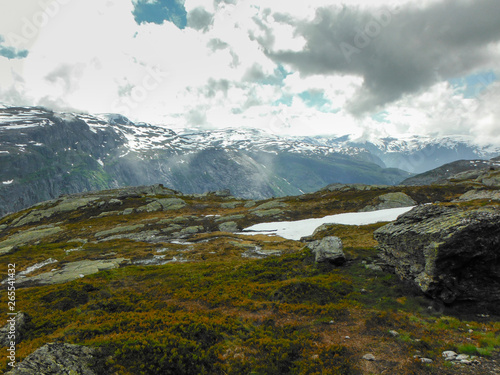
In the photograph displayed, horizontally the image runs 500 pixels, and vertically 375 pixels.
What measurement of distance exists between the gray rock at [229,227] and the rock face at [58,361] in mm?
50429

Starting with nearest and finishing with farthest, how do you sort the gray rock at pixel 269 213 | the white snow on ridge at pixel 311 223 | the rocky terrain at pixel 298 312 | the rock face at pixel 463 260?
1. the rocky terrain at pixel 298 312
2. the rock face at pixel 463 260
3. the white snow on ridge at pixel 311 223
4. the gray rock at pixel 269 213

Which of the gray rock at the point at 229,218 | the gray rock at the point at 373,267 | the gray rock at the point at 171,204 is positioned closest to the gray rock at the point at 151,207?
the gray rock at the point at 171,204

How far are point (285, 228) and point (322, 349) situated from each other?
4497 centimetres

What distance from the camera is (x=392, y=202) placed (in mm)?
59375

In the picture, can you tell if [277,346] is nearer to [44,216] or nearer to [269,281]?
[269,281]

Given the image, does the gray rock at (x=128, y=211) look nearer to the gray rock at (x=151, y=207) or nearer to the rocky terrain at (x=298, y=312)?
the gray rock at (x=151, y=207)

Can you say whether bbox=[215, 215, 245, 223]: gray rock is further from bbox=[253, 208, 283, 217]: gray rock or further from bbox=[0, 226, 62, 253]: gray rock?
bbox=[0, 226, 62, 253]: gray rock

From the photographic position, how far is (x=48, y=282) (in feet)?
94.8

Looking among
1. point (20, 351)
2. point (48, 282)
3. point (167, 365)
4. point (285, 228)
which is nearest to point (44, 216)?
point (48, 282)

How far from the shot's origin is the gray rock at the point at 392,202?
5862 centimetres

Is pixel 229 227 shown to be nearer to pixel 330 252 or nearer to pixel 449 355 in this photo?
pixel 330 252

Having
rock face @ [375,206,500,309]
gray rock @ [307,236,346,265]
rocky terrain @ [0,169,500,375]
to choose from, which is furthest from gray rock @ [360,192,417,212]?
rock face @ [375,206,500,309]

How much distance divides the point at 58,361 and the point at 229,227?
53.5 m

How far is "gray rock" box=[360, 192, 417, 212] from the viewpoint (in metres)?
58.6
